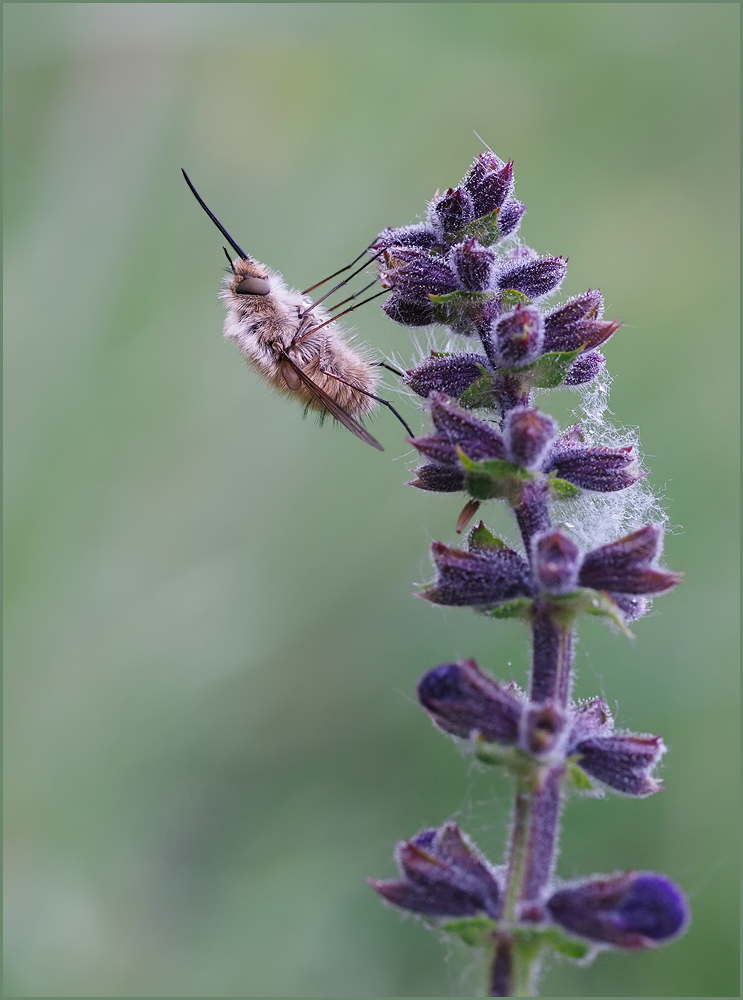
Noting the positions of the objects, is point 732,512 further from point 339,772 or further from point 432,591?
point 432,591

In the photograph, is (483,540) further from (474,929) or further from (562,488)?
(474,929)

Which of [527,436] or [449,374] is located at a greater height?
[449,374]

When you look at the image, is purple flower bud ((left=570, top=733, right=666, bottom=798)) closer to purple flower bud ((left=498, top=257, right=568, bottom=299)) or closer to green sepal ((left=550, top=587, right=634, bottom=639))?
green sepal ((left=550, top=587, right=634, bottom=639))

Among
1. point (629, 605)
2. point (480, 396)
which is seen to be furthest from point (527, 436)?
point (629, 605)

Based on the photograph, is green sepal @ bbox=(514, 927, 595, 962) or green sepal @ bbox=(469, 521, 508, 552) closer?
green sepal @ bbox=(514, 927, 595, 962)

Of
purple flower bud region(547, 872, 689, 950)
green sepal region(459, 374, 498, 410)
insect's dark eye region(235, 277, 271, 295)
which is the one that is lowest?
purple flower bud region(547, 872, 689, 950)

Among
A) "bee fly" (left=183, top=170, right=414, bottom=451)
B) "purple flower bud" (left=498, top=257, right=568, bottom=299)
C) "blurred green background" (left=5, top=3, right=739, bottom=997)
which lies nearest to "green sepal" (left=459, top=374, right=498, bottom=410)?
"purple flower bud" (left=498, top=257, right=568, bottom=299)
